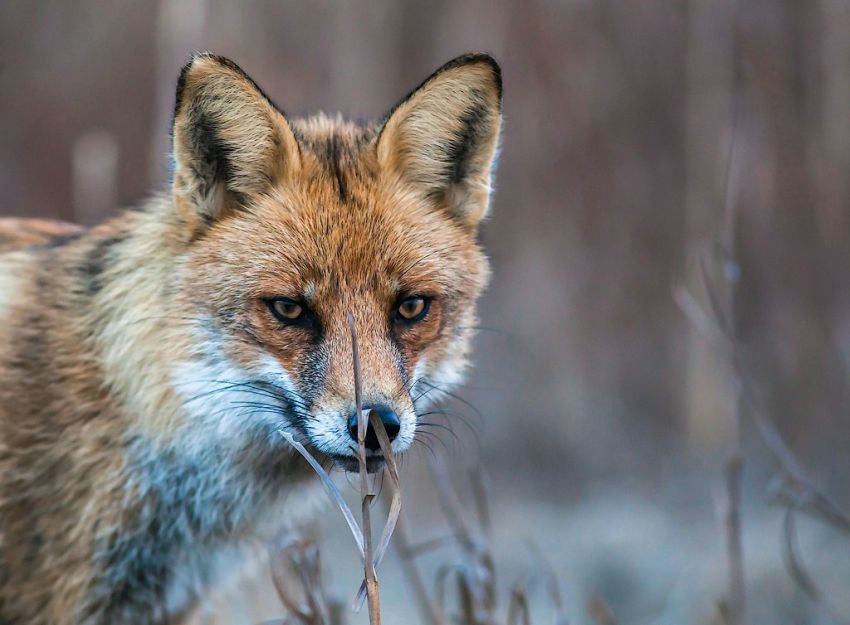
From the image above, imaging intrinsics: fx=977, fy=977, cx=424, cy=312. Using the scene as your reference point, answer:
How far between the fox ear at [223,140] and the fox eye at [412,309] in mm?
651

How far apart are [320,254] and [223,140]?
1.84 feet

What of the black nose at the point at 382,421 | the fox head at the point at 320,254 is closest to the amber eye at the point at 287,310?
the fox head at the point at 320,254

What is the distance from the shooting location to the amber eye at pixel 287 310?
3.32 metres

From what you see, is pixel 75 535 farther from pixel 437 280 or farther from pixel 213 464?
pixel 437 280

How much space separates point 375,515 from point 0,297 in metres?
5.33

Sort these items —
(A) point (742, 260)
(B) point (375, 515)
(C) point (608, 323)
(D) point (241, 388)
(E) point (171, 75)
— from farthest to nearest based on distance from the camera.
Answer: (C) point (608, 323), (A) point (742, 260), (B) point (375, 515), (E) point (171, 75), (D) point (241, 388)

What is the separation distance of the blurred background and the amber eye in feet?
19.5

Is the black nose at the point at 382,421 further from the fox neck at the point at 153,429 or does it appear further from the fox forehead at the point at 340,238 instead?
the fox neck at the point at 153,429

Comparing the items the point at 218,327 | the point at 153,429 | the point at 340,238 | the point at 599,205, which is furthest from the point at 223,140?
the point at 599,205

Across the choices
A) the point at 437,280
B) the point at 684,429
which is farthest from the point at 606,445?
the point at 437,280

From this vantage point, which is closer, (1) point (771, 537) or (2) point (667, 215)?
(1) point (771, 537)

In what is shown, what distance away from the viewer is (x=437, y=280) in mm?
3578

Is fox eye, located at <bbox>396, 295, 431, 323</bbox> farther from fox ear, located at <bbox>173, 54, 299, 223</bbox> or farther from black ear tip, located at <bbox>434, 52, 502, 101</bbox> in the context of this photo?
black ear tip, located at <bbox>434, 52, 502, 101</bbox>

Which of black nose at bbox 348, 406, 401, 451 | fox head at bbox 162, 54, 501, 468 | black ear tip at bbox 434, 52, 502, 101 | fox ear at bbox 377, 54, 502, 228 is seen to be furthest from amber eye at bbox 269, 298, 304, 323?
black ear tip at bbox 434, 52, 502, 101
